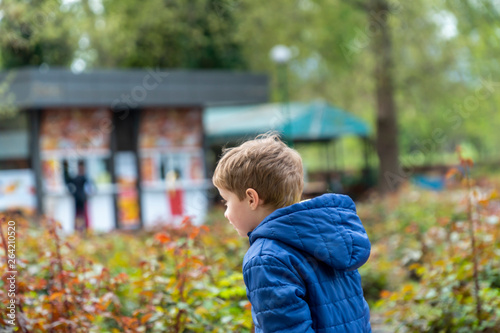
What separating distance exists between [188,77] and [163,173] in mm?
2267

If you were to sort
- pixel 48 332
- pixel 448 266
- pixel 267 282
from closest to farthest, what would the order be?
pixel 267 282
pixel 48 332
pixel 448 266

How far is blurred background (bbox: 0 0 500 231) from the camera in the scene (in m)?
12.2

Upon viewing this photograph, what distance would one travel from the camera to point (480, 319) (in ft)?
10.9

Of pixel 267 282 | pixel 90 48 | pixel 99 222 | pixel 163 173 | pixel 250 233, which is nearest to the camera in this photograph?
pixel 267 282

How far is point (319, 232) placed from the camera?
178 centimetres

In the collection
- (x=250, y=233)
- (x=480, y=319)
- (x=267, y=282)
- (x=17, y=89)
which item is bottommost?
(x=480, y=319)

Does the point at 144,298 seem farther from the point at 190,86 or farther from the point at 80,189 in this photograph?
the point at 190,86

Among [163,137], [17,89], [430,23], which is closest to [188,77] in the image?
[163,137]

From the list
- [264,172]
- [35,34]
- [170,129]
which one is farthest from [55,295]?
[170,129]

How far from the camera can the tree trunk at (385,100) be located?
1442 centimetres

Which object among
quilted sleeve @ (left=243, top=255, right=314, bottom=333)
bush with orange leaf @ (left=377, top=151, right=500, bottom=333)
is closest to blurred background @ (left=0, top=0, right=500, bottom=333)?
bush with orange leaf @ (left=377, top=151, right=500, bottom=333)

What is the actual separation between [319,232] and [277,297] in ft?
0.80

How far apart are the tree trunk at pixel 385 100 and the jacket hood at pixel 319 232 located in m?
12.9

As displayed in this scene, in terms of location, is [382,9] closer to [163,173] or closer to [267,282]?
[163,173]
